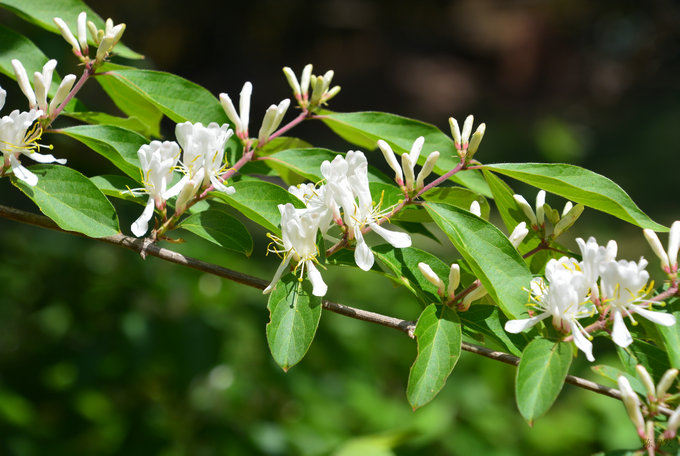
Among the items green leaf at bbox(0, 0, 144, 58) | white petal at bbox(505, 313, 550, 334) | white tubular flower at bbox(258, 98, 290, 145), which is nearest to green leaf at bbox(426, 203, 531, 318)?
white petal at bbox(505, 313, 550, 334)

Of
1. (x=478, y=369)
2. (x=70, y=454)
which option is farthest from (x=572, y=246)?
(x=70, y=454)

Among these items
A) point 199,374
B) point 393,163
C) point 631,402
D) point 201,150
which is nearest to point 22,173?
point 201,150

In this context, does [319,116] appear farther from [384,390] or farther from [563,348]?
[384,390]

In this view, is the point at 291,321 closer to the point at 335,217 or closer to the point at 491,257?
the point at 335,217

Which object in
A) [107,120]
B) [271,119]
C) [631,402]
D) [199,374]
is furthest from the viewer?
[199,374]

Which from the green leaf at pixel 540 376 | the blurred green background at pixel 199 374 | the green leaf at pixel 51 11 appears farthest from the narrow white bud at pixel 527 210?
the blurred green background at pixel 199 374

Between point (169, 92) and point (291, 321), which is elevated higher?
point (169, 92)
